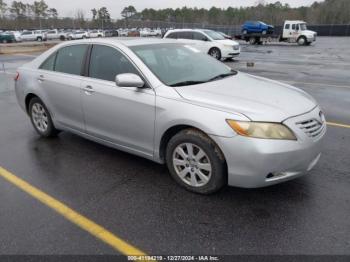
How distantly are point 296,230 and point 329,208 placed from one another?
0.55m

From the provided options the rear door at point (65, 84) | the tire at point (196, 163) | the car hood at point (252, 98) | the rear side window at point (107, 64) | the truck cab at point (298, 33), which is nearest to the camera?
the car hood at point (252, 98)

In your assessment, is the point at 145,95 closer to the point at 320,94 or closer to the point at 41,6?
the point at 320,94

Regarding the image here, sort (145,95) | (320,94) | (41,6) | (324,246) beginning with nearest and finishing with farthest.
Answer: (324,246), (145,95), (320,94), (41,6)

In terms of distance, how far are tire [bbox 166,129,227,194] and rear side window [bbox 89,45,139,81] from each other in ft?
3.46

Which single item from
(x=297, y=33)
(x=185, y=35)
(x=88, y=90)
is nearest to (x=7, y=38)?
(x=185, y=35)

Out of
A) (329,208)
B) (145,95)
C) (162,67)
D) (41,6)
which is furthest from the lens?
(41,6)

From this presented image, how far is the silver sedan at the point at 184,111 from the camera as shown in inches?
123

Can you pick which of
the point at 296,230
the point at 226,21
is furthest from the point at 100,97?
the point at 226,21

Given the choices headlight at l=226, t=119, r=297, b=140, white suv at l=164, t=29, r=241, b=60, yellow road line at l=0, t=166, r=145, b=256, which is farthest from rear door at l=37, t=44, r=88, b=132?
white suv at l=164, t=29, r=241, b=60

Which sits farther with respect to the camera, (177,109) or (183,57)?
(183,57)

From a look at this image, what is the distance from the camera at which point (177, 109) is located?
11.4 feet

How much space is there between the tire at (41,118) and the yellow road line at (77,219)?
4.29ft

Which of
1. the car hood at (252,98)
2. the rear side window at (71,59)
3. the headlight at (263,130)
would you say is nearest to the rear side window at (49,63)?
the rear side window at (71,59)

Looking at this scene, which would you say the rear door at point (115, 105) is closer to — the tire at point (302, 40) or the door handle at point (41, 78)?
the door handle at point (41, 78)
